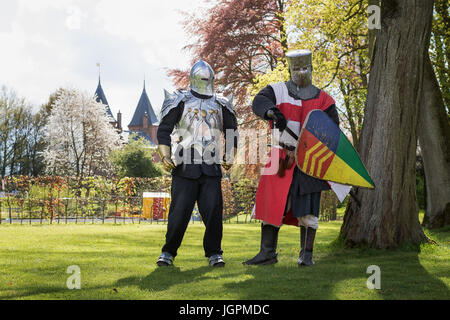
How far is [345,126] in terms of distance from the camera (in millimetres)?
17188

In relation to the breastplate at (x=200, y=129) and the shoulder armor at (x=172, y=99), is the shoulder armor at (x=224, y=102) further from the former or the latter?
the shoulder armor at (x=172, y=99)

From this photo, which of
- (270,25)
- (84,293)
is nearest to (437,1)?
(270,25)

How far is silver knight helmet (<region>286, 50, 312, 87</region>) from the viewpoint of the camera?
14.3 feet

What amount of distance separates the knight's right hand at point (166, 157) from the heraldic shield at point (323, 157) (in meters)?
1.22

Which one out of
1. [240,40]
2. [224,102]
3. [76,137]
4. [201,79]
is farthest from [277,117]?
[76,137]

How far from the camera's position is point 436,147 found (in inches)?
344

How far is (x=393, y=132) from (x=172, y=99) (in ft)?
8.05

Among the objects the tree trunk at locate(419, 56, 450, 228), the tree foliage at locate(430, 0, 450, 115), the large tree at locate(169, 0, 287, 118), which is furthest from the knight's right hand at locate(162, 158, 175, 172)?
the large tree at locate(169, 0, 287, 118)

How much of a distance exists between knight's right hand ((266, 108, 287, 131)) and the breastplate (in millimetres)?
702

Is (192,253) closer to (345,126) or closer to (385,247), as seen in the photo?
(385,247)

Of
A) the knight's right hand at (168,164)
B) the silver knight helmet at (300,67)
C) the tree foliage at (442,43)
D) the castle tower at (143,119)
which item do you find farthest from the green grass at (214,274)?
the castle tower at (143,119)

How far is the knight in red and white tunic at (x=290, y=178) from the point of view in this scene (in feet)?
13.8

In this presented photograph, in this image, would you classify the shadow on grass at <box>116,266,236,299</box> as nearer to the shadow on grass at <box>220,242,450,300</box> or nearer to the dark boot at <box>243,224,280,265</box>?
the shadow on grass at <box>220,242,450,300</box>

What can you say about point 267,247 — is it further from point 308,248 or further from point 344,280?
point 344,280
